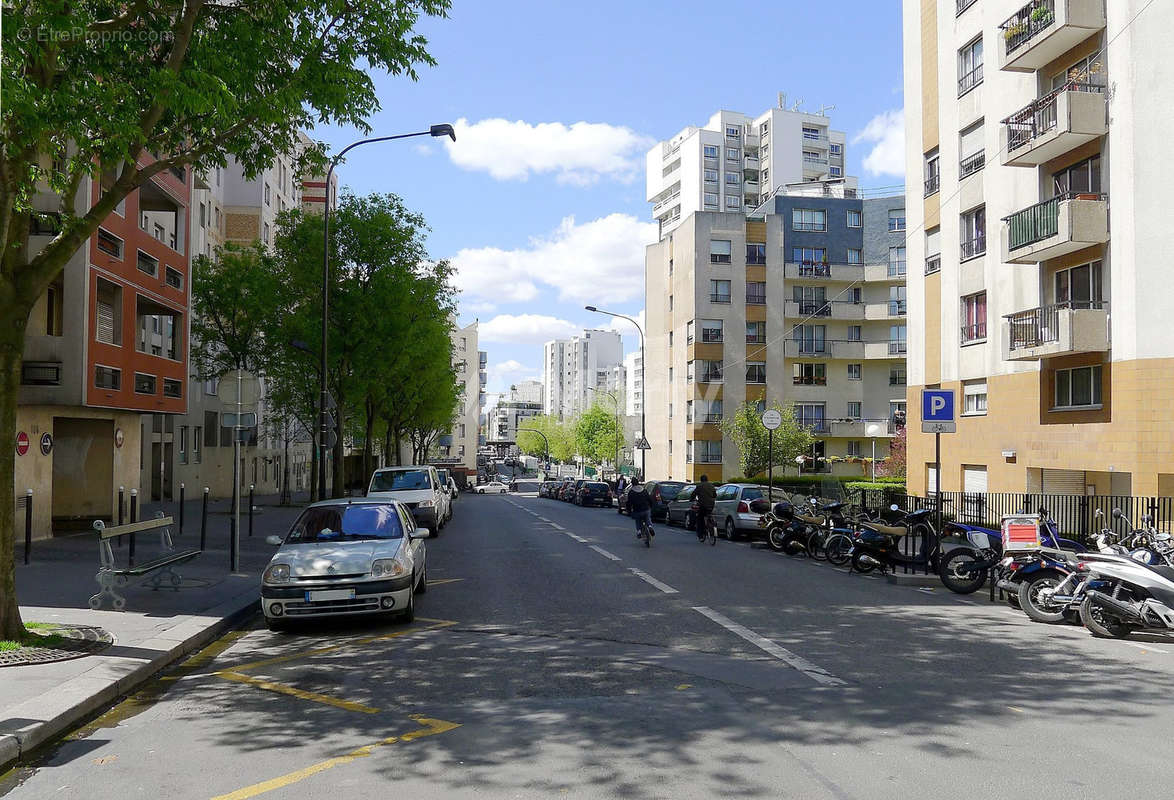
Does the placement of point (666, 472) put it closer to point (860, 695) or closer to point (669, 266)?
point (669, 266)

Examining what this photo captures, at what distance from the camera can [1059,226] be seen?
20.5 m

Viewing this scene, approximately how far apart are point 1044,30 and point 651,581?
16090 millimetres

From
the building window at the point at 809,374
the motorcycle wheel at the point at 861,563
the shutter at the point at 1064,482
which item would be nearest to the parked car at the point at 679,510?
the shutter at the point at 1064,482

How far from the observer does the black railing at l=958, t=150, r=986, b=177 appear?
25547 millimetres

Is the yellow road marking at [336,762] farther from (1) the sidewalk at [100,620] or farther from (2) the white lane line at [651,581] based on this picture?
(2) the white lane line at [651,581]

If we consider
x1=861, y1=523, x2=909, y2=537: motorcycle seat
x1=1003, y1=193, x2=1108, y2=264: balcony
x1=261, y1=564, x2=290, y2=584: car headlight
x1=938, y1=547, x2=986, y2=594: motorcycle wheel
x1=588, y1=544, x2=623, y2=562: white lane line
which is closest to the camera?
x1=261, y1=564, x2=290, y2=584: car headlight

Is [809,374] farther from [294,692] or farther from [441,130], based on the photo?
[294,692]

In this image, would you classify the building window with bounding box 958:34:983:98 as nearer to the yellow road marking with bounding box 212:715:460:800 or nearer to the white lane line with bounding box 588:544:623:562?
the white lane line with bounding box 588:544:623:562

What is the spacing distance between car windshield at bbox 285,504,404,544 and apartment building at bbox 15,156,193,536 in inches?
352

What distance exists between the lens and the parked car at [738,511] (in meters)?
24.4

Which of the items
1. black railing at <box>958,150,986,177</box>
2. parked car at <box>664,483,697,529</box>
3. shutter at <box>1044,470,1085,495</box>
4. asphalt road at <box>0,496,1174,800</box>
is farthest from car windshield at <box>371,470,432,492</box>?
black railing at <box>958,150,986,177</box>

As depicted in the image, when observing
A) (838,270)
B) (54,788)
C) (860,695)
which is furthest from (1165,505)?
(838,270)

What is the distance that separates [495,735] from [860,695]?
285 centimetres

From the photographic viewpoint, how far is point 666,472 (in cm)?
6178
